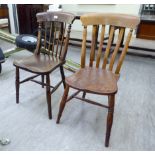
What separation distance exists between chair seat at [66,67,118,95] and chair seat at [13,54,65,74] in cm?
29

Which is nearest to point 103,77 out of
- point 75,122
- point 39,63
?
point 75,122

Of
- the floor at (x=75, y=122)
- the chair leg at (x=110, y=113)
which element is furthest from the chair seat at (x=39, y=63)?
the chair leg at (x=110, y=113)

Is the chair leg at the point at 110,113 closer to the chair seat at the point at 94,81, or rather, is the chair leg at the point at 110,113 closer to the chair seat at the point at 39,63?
the chair seat at the point at 94,81

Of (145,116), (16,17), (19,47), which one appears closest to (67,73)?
(19,47)

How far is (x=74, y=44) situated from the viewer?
4.19 meters

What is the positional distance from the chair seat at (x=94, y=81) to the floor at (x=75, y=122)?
493 mm

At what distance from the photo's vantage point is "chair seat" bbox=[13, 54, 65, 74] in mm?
1705

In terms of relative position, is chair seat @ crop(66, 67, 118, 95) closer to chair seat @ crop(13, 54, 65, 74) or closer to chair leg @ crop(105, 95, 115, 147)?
chair leg @ crop(105, 95, 115, 147)

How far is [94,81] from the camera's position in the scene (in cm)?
152

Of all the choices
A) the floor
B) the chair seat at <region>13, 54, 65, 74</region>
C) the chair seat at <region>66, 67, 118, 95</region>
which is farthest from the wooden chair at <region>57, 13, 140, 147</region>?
the chair seat at <region>13, 54, 65, 74</region>

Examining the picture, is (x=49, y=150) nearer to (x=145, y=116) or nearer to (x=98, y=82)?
(x=98, y=82)

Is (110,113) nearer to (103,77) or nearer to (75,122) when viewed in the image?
(103,77)

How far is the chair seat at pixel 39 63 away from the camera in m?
1.71

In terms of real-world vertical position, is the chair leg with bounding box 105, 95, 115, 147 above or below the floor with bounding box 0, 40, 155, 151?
above
